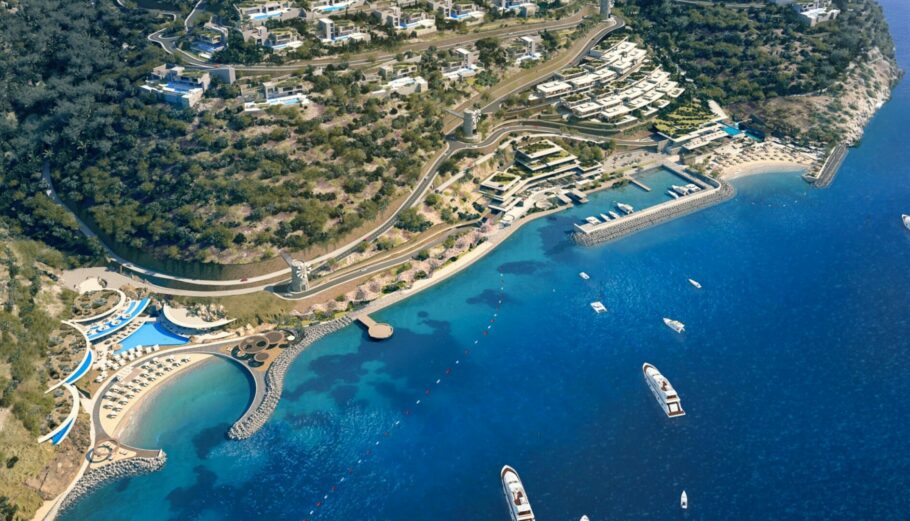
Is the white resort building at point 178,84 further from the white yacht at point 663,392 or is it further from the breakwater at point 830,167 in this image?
the breakwater at point 830,167

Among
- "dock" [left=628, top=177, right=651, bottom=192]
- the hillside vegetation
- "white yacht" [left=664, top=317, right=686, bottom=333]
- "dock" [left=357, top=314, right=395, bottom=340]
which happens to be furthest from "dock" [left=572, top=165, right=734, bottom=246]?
"dock" [left=357, top=314, right=395, bottom=340]

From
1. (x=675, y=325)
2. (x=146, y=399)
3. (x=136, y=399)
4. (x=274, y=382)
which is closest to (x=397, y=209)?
(x=274, y=382)

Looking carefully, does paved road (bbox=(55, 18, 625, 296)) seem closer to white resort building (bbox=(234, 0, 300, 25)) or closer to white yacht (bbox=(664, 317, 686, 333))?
white resort building (bbox=(234, 0, 300, 25))

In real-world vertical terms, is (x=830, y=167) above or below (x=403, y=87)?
below

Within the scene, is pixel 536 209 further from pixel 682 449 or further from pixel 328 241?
pixel 682 449

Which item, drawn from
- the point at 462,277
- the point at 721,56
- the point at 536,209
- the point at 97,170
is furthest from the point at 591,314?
the point at 721,56

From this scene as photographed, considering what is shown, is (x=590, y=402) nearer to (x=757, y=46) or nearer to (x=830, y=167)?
(x=830, y=167)

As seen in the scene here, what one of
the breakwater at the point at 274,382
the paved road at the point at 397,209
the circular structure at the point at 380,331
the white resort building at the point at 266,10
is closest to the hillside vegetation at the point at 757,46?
the paved road at the point at 397,209
